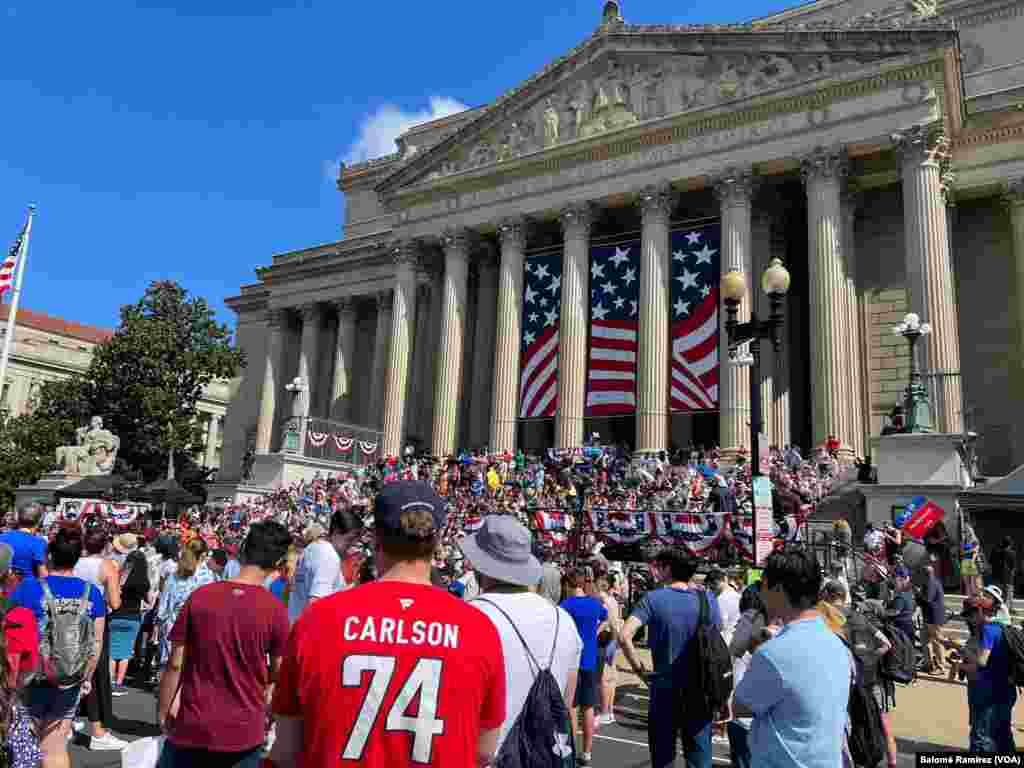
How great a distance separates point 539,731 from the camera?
340 cm

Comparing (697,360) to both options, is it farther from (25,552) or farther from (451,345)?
(25,552)

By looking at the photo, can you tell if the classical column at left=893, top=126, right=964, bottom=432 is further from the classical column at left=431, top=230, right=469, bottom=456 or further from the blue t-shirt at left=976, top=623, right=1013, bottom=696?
the classical column at left=431, top=230, right=469, bottom=456

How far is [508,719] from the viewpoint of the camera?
345cm

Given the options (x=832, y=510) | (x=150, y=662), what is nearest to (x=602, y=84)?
(x=832, y=510)

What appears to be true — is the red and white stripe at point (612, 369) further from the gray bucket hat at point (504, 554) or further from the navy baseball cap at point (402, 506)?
the navy baseball cap at point (402, 506)

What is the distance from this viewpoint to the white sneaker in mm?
7508

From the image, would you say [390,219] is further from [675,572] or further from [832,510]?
[675,572]

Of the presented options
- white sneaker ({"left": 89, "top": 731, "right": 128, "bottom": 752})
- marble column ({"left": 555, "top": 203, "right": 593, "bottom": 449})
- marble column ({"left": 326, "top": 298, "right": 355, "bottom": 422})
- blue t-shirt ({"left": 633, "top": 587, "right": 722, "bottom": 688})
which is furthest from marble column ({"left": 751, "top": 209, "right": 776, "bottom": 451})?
marble column ({"left": 326, "top": 298, "right": 355, "bottom": 422})

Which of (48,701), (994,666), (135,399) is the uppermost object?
(135,399)

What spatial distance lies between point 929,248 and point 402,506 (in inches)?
1010

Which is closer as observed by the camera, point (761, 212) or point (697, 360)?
point (697, 360)

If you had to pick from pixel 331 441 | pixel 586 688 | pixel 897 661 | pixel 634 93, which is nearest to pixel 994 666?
pixel 897 661

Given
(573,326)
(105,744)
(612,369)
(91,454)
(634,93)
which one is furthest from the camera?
(91,454)

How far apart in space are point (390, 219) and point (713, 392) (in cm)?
3045
